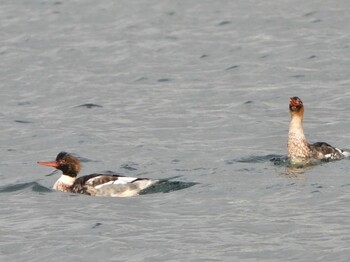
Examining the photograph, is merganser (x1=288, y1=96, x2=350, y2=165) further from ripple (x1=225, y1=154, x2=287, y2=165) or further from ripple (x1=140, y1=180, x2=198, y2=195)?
ripple (x1=140, y1=180, x2=198, y2=195)

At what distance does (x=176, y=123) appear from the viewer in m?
28.3

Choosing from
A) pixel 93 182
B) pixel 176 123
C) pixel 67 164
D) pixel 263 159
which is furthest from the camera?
pixel 176 123

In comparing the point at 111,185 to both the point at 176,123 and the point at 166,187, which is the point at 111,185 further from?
the point at 176,123

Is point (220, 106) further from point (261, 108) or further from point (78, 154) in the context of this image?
point (78, 154)

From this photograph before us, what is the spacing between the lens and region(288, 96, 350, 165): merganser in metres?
24.0

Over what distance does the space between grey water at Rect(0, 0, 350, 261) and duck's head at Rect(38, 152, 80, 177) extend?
0.52 meters

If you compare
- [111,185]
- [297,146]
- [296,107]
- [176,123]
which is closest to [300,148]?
[297,146]

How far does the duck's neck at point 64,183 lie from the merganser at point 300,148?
4410mm

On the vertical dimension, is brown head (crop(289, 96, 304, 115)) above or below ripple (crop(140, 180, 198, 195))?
above

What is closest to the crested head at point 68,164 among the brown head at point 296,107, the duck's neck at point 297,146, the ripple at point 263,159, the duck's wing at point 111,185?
the duck's wing at point 111,185

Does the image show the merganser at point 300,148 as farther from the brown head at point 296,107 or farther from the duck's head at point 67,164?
the duck's head at point 67,164

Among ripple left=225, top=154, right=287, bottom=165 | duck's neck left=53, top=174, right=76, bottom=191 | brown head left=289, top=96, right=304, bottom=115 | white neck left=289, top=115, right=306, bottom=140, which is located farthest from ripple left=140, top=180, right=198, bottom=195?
brown head left=289, top=96, right=304, bottom=115

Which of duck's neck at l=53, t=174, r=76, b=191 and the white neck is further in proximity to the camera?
the white neck

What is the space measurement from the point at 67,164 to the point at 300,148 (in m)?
4.62
